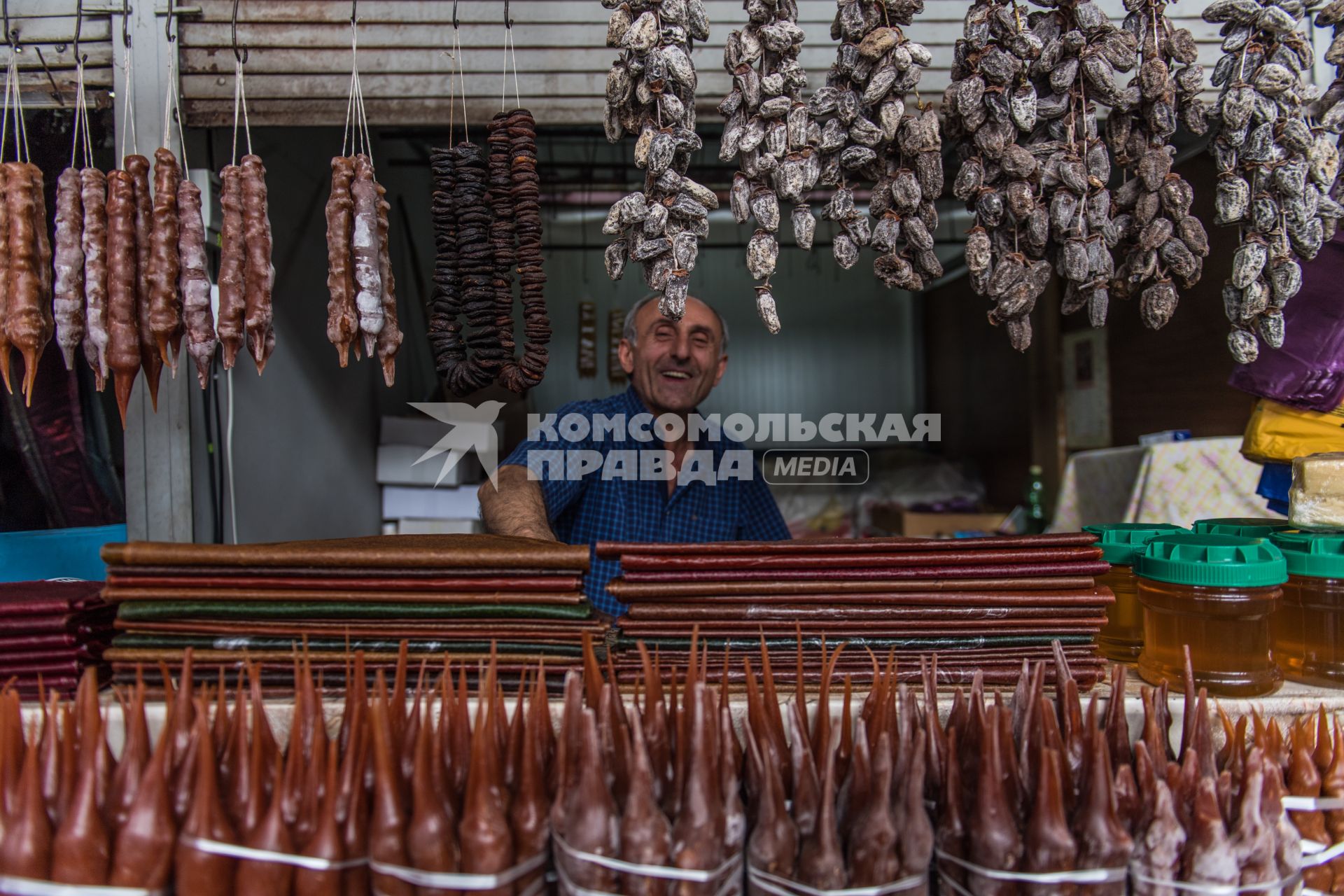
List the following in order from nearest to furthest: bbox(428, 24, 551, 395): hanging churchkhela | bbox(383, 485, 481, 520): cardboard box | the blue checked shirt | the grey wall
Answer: bbox(428, 24, 551, 395): hanging churchkhela
the blue checked shirt
the grey wall
bbox(383, 485, 481, 520): cardboard box

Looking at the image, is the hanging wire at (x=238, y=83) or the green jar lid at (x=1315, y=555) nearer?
the green jar lid at (x=1315, y=555)

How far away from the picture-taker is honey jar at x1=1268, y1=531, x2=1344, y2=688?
4.01 feet

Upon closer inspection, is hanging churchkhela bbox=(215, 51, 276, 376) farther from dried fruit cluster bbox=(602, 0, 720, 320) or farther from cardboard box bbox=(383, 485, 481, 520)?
cardboard box bbox=(383, 485, 481, 520)

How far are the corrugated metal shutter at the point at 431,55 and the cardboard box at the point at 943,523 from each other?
3.10 meters

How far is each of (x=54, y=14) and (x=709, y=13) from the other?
1.70m

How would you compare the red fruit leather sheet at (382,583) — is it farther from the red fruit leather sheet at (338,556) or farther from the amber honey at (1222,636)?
the amber honey at (1222,636)

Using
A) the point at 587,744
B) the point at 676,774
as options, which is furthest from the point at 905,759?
the point at 587,744

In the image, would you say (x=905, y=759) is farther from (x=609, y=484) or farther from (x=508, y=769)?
(x=609, y=484)

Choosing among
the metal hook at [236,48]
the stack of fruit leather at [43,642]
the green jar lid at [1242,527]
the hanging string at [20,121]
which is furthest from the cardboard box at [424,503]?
the green jar lid at [1242,527]

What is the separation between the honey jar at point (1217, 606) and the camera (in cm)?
114

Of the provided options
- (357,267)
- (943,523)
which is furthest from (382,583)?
(943,523)

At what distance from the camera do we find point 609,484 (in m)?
2.40

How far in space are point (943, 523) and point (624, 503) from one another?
3061 mm

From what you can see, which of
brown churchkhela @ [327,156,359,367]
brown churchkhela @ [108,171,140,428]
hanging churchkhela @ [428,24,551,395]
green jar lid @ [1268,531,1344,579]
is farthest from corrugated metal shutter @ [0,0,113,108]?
green jar lid @ [1268,531,1344,579]
